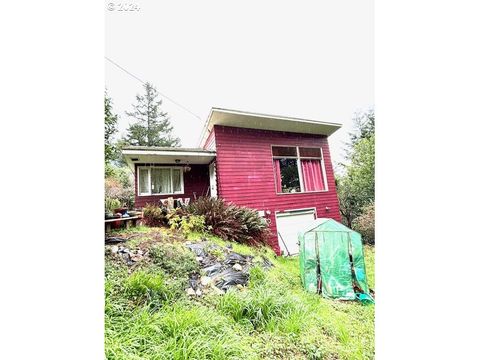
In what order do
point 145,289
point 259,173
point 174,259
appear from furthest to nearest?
1. point 259,173
2. point 174,259
3. point 145,289

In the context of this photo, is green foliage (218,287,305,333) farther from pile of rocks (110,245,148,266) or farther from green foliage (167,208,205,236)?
pile of rocks (110,245,148,266)

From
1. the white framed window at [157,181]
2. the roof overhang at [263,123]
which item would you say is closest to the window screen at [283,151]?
the roof overhang at [263,123]

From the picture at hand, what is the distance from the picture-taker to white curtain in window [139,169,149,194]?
4.61 ft

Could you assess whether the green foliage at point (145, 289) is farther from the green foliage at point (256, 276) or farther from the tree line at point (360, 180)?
the tree line at point (360, 180)

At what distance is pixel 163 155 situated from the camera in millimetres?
1446

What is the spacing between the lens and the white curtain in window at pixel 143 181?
141 centimetres

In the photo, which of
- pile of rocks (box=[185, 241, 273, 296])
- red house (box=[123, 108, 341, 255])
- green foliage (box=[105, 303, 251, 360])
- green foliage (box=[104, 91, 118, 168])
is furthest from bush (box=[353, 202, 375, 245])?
green foliage (box=[104, 91, 118, 168])

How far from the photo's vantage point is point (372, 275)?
1.40m

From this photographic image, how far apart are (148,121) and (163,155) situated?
246mm

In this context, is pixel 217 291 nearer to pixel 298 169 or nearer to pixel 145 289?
pixel 145 289

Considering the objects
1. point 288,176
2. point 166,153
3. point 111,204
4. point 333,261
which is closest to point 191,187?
point 166,153
